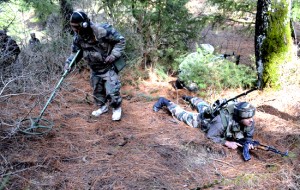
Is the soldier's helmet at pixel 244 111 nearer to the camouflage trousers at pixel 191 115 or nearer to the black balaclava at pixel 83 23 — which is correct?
the camouflage trousers at pixel 191 115

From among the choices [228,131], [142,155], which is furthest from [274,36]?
[142,155]

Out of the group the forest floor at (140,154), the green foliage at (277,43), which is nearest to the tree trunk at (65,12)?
the forest floor at (140,154)

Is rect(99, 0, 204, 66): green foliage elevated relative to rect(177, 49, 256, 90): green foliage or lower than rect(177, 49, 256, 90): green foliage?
elevated

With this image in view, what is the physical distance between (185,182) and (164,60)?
536 cm

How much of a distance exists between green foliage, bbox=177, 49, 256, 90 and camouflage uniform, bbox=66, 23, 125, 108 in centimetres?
227

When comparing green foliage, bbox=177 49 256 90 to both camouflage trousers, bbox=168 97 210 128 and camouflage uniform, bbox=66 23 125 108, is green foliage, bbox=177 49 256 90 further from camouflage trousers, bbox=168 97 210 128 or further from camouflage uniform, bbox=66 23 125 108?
camouflage uniform, bbox=66 23 125 108

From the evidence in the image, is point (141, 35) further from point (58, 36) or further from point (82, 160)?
point (82, 160)

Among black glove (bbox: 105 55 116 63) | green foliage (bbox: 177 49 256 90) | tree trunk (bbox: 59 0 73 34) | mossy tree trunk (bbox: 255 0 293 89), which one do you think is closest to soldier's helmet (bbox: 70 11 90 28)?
black glove (bbox: 105 55 116 63)

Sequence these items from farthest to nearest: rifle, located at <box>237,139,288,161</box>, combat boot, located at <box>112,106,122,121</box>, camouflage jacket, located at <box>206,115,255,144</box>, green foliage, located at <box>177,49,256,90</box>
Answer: green foliage, located at <box>177,49,256,90</box> < combat boot, located at <box>112,106,122,121</box> < camouflage jacket, located at <box>206,115,255,144</box> < rifle, located at <box>237,139,288,161</box>

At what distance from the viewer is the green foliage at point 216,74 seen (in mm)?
6289

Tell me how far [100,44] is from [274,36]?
4.03 metres

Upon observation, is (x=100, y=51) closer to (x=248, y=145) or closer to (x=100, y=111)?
(x=100, y=111)

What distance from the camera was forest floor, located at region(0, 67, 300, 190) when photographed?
3.43 meters

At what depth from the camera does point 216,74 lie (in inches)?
247
